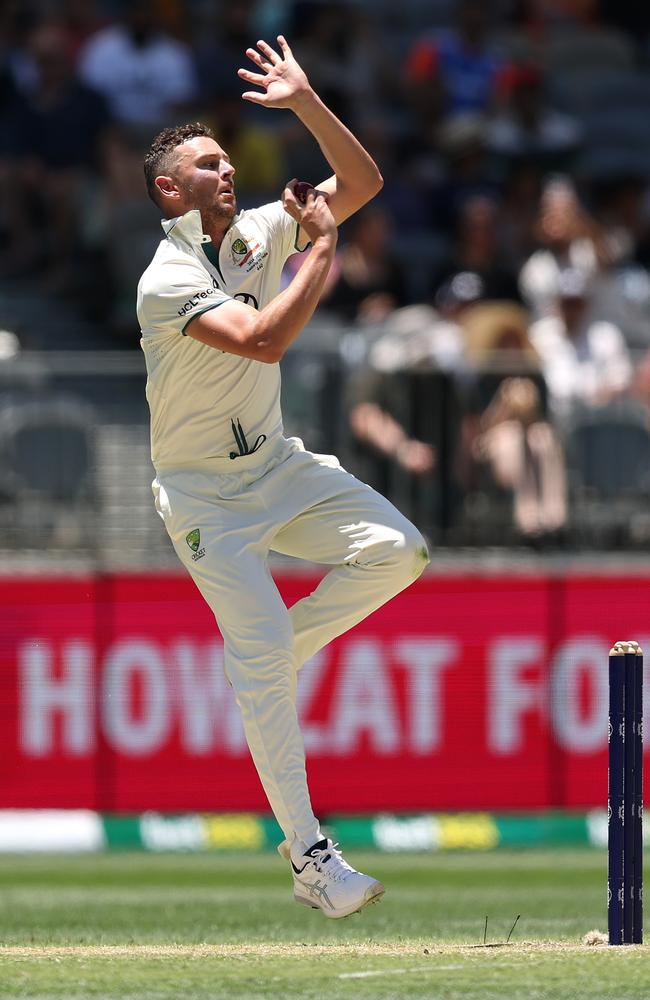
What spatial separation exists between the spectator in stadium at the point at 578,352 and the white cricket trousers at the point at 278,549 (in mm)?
5362

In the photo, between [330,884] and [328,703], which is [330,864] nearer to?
[330,884]

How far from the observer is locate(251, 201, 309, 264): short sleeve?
7.20m

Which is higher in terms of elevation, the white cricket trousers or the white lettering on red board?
the white cricket trousers

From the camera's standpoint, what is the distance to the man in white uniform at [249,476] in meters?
6.91

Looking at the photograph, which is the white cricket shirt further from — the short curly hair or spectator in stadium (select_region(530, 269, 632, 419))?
spectator in stadium (select_region(530, 269, 632, 419))

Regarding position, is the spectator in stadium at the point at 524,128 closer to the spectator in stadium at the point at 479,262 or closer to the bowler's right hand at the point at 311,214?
the spectator in stadium at the point at 479,262

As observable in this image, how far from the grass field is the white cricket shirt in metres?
1.74

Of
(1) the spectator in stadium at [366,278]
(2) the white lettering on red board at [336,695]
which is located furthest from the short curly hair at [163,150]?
(1) the spectator in stadium at [366,278]

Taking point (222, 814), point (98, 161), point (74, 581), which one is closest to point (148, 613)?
point (74, 581)

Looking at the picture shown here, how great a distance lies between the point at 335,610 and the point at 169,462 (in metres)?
0.80

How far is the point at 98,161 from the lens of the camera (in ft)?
50.1

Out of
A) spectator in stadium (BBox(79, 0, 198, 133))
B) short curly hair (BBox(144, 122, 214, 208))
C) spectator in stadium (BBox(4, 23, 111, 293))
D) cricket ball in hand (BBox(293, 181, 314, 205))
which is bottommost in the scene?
cricket ball in hand (BBox(293, 181, 314, 205))

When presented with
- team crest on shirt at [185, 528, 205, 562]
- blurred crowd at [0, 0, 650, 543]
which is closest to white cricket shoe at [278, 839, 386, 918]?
team crest on shirt at [185, 528, 205, 562]

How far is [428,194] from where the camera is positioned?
52.5 feet
